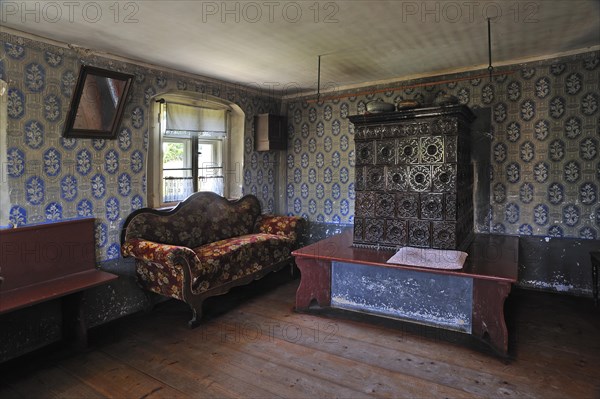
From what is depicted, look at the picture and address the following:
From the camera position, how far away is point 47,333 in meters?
3.13

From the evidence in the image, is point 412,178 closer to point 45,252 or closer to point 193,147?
point 193,147

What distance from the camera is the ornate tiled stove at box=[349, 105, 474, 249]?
349 centimetres

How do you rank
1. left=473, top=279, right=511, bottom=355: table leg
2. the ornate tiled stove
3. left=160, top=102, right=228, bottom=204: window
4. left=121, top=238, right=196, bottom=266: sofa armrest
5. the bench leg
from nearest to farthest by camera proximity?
left=473, top=279, right=511, bottom=355: table leg, the bench leg, left=121, top=238, right=196, bottom=266: sofa armrest, the ornate tiled stove, left=160, top=102, right=228, bottom=204: window

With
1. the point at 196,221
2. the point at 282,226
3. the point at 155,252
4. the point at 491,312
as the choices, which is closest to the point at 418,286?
the point at 491,312

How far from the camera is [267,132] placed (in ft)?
17.2

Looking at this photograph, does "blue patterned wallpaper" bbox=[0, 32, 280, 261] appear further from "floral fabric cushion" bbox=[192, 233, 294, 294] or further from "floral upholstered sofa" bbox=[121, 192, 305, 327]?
"floral fabric cushion" bbox=[192, 233, 294, 294]

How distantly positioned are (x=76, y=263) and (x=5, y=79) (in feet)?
4.91

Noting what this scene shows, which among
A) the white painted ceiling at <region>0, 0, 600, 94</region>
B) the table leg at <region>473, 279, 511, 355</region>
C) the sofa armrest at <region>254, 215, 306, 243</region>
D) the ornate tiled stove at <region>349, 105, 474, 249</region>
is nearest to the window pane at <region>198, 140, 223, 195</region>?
the sofa armrest at <region>254, 215, 306, 243</region>

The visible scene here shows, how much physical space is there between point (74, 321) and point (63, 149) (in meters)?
1.38

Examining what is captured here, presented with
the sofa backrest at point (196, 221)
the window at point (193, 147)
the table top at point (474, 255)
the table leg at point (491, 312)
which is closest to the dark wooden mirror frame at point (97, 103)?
the window at point (193, 147)

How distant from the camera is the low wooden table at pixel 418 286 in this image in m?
2.87

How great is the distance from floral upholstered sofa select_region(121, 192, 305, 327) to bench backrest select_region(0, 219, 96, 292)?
35 cm

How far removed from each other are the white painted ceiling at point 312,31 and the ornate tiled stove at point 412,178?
2.05 ft

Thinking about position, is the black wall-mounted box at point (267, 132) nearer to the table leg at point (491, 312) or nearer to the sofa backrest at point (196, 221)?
the sofa backrest at point (196, 221)
